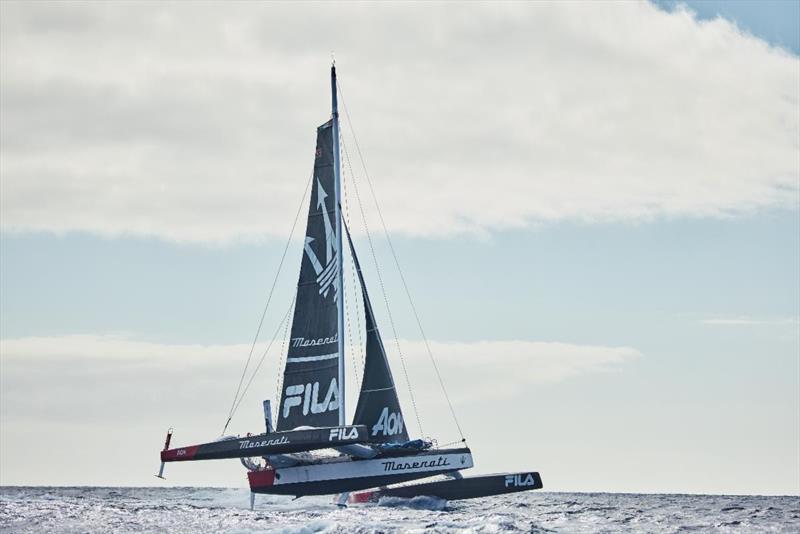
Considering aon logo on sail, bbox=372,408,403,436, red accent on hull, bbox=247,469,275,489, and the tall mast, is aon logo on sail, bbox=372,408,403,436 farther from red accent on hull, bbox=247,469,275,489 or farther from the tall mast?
red accent on hull, bbox=247,469,275,489

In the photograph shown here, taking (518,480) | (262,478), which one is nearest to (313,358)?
(262,478)

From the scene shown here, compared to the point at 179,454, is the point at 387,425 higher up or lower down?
higher up

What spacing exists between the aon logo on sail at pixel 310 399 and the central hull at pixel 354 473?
88.1 inches

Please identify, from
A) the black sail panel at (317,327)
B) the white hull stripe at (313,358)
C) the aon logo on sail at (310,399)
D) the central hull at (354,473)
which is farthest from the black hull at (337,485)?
the white hull stripe at (313,358)

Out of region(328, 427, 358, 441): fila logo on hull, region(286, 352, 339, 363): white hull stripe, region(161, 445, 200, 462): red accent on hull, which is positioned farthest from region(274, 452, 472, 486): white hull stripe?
region(286, 352, 339, 363): white hull stripe

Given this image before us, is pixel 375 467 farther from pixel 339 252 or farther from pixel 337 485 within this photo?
pixel 339 252

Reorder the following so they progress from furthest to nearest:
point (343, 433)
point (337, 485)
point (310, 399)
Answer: point (310, 399)
point (337, 485)
point (343, 433)

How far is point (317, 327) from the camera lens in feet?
162

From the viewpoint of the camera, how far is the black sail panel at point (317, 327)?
4869 centimetres

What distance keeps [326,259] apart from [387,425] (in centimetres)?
735

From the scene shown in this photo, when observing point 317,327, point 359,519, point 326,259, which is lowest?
point 359,519

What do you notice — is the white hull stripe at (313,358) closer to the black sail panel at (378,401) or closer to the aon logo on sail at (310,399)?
the aon logo on sail at (310,399)

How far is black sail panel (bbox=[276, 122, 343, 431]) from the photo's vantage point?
48.7 metres

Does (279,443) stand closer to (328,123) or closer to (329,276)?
(329,276)
